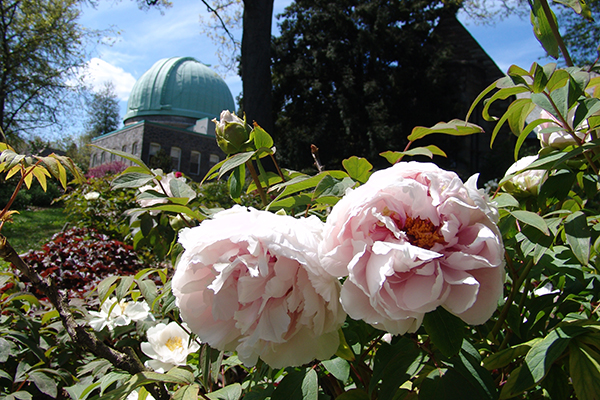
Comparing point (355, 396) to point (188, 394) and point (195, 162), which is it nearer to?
point (188, 394)

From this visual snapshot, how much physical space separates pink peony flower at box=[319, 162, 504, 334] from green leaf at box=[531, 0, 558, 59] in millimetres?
346

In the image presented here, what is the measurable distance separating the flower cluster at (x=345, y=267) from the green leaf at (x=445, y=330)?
33 millimetres

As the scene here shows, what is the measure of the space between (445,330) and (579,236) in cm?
25

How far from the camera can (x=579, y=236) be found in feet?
1.69

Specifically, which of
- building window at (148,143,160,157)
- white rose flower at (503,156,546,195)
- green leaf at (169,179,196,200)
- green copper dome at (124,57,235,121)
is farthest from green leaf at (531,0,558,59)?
green copper dome at (124,57,235,121)

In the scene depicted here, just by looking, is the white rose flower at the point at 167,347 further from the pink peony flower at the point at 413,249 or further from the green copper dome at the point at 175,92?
the green copper dome at the point at 175,92

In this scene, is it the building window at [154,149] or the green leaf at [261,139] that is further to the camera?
the building window at [154,149]

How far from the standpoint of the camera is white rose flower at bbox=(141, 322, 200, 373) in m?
0.94

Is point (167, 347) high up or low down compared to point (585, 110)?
down

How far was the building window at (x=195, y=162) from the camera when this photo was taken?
2644 cm

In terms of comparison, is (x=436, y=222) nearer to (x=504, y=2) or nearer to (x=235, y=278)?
(x=235, y=278)

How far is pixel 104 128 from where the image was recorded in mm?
35188

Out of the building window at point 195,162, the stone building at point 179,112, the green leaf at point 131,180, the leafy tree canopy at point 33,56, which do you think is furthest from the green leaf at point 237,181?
the building window at point 195,162

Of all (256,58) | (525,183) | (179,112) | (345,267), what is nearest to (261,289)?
(345,267)
